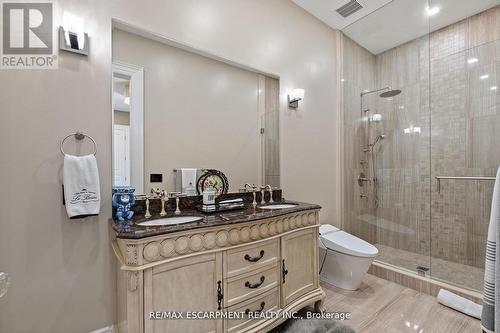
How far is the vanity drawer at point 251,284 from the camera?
4.43 feet

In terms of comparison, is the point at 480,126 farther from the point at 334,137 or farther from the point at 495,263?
the point at 495,263

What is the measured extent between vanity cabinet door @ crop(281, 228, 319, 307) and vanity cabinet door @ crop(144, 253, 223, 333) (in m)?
0.52

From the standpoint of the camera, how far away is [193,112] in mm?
1851

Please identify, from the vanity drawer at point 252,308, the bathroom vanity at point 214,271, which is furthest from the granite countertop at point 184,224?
the vanity drawer at point 252,308

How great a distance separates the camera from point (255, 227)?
147 centimetres

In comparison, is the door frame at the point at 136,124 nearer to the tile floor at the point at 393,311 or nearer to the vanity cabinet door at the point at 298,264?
the vanity cabinet door at the point at 298,264

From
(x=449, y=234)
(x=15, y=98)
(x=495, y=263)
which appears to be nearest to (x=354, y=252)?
(x=495, y=263)

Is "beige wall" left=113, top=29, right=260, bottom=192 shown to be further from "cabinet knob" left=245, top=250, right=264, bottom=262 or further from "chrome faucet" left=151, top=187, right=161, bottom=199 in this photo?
"cabinet knob" left=245, top=250, right=264, bottom=262

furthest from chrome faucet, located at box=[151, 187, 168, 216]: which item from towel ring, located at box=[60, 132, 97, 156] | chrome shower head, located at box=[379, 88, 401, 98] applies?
chrome shower head, located at box=[379, 88, 401, 98]

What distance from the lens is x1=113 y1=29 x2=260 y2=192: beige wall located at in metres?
1.65

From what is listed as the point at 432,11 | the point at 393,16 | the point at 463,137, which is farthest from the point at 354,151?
the point at 432,11

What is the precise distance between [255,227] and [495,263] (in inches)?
42.0

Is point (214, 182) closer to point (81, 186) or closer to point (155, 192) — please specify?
point (155, 192)
